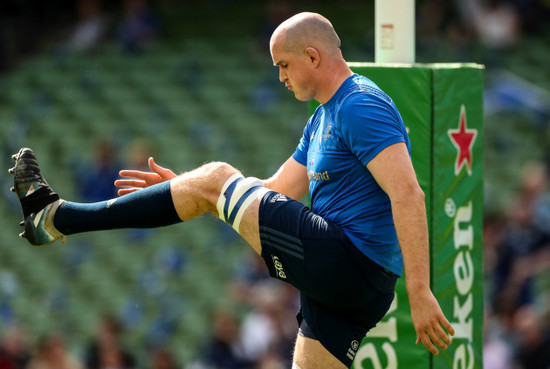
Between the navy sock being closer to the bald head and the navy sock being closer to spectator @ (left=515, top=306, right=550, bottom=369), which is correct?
the bald head

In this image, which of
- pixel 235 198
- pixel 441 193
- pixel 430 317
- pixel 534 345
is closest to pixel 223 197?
pixel 235 198

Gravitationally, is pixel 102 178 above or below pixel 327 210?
below

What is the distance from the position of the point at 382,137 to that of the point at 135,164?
284 inches

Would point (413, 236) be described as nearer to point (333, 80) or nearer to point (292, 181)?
point (333, 80)

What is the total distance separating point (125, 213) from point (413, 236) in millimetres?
1228

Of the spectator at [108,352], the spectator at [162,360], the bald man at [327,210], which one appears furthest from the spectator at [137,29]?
the bald man at [327,210]

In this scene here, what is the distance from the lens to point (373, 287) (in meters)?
4.41

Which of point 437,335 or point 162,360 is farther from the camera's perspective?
point 162,360

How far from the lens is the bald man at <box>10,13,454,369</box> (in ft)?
13.7

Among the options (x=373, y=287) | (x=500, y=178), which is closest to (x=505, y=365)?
Result: (x=500, y=178)

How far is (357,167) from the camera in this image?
4.36 meters

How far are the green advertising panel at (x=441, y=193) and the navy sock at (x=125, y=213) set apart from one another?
1.28 m

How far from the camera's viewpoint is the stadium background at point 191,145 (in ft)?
29.5

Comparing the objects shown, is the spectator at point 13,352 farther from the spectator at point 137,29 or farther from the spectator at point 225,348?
the spectator at point 137,29
